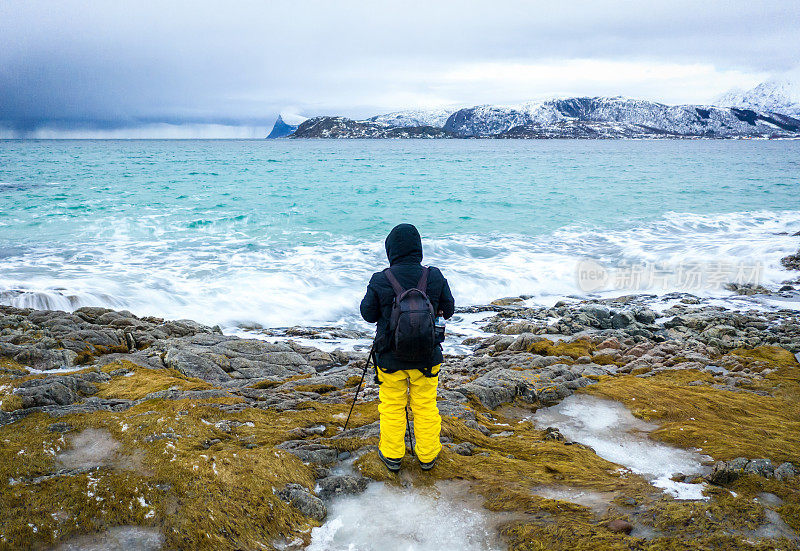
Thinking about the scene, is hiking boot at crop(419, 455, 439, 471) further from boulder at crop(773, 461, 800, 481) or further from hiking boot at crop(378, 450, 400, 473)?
boulder at crop(773, 461, 800, 481)

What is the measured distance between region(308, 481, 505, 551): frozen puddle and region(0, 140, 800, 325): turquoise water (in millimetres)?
9812

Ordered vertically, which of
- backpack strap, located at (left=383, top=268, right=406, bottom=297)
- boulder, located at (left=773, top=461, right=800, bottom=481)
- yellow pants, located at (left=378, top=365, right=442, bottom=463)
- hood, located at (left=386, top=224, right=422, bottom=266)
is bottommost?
boulder, located at (left=773, top=461, right=800, bottom=481)

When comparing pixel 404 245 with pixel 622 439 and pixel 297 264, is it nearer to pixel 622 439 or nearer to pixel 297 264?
pixel 622 439

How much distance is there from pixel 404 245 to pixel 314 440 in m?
2.28

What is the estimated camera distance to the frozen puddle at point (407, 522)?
3.49 meters

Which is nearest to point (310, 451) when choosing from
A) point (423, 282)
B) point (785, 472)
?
point (423, 282)

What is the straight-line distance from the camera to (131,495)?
356 cm

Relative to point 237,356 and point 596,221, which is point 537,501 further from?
point 596,221

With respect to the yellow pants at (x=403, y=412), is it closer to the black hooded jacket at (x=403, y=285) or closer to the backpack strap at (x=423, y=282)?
the black hooded jacket at (x=403, y=285)

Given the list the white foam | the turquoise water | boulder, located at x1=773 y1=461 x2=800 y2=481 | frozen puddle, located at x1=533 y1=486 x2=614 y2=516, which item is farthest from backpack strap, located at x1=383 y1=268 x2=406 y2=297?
the turquoise water

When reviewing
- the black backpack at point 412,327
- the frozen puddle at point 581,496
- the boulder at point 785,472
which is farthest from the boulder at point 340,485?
the boulder at point 785,472

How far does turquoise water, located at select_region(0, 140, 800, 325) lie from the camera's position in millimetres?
14891

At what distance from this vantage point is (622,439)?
18.1 feet

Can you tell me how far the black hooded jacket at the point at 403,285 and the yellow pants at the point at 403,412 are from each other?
6.3 inches
